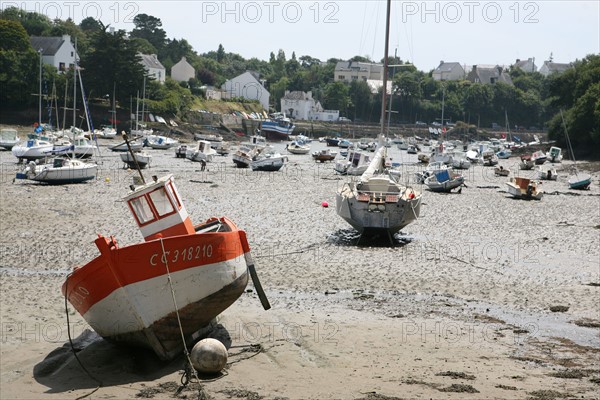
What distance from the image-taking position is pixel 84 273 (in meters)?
13.3

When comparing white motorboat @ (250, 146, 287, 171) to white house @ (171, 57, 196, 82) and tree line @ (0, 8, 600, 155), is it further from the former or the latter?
white house @ (171, 57, 196, 82)

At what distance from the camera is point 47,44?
111 m

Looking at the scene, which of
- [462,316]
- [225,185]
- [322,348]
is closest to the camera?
[322,348]

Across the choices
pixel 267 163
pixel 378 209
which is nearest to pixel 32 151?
pixel 267 163

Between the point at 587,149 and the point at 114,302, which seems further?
the point at 587,149

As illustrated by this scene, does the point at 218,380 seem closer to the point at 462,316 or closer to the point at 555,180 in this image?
the point at 462,316

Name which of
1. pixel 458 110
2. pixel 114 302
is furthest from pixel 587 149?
pixel 458 110

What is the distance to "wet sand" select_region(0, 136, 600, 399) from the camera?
12.3 meters

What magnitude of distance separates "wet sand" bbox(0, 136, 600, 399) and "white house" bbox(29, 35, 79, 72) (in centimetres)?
7971

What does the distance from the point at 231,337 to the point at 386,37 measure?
27.6m

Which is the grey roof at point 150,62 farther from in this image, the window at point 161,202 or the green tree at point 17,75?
the window at point 161,202

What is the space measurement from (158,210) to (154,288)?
188 cm

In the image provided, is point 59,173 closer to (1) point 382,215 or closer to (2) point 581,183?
(1) point 382,215

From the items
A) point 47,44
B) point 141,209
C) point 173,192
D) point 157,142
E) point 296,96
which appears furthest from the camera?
point 296,96
